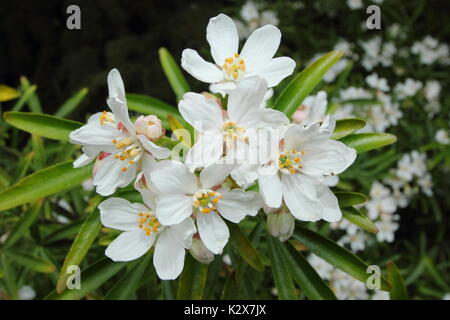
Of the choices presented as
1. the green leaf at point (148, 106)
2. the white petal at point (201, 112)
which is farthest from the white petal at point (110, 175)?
the green leaf at point (148, 106)

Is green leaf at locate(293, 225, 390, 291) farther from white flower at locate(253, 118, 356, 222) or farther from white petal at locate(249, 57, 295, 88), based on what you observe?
white petal at locate(249, 57, 295, 88)

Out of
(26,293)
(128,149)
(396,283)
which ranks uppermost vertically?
(128,149)

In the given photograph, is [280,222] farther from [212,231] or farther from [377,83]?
[377,83]

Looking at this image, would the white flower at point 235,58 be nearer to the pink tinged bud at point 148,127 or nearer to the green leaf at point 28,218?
the pink tinged bud at point 148,127

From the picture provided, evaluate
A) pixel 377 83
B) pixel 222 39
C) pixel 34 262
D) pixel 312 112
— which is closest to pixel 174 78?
pixel 222 39

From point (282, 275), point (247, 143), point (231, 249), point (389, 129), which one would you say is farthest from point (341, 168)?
point (389, 129)
